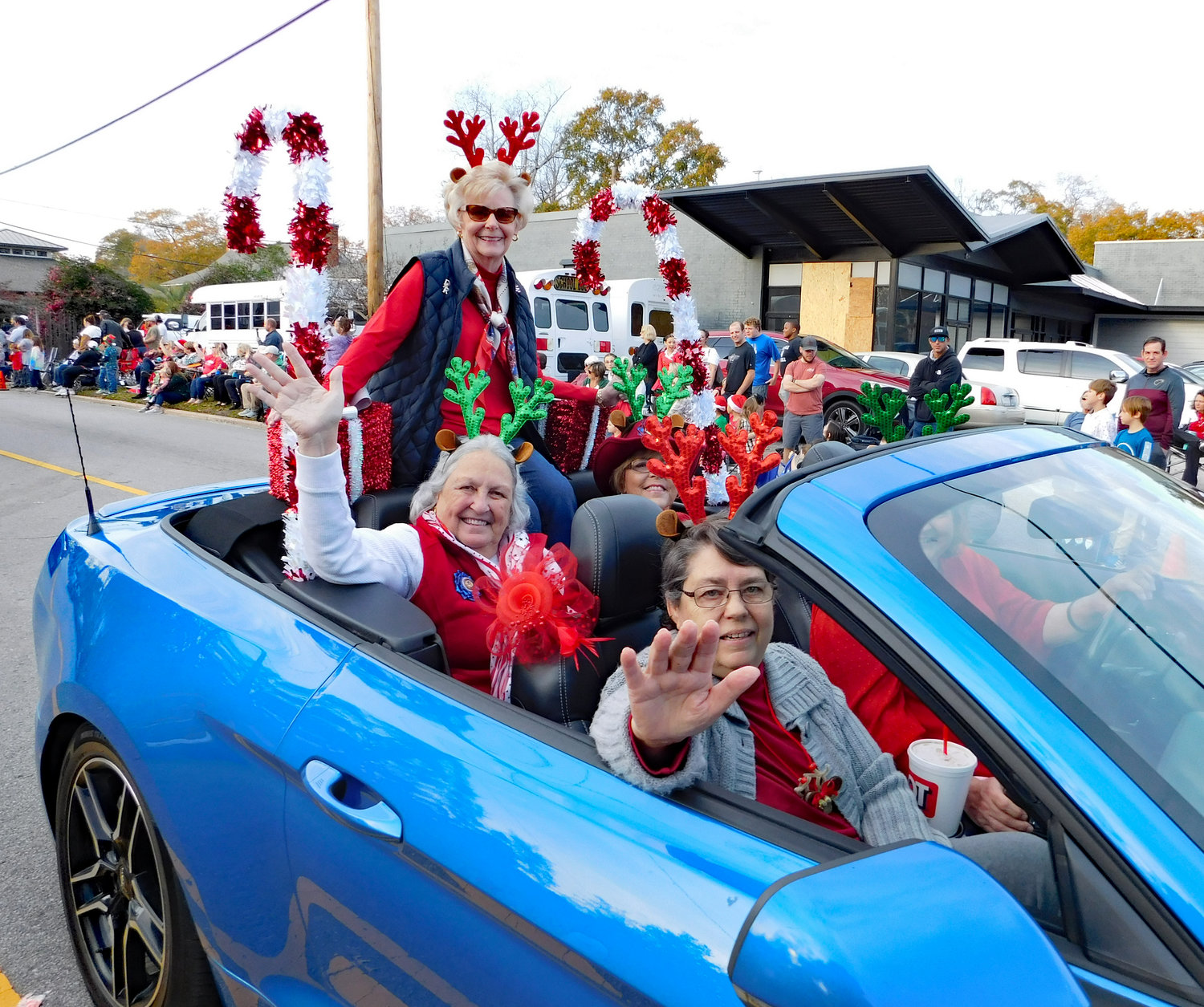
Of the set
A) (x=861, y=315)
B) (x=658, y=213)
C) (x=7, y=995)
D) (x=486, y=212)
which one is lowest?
(x=7, y=995)

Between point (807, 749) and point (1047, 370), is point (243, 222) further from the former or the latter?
point (1047, 370)

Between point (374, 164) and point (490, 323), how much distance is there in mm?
8697

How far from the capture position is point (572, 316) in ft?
57.2

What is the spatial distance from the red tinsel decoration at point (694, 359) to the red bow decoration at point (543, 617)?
241cm

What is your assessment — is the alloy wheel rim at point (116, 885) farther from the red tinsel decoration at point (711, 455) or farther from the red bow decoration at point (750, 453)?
the red tinsel decoration at point (711, 455)

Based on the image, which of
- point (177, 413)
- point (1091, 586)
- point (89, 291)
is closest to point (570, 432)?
point (1091, 586)

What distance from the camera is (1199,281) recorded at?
107 feet

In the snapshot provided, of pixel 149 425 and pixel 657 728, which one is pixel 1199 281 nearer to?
pixel 149 425

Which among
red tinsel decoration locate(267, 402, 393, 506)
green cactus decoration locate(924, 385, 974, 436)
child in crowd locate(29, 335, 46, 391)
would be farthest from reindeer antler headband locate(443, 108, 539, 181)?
child in crowd locate(29, 335, 46, 391)

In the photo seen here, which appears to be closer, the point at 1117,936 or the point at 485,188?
the point at 1117,936

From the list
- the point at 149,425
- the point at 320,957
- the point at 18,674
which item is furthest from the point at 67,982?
the point at 149,425

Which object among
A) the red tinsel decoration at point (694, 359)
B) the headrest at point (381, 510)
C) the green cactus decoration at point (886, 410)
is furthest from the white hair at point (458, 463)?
the red tinsel decoration at point (694, 359)

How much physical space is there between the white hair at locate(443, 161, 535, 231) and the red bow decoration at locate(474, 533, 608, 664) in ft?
5.26

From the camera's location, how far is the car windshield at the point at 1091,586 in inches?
44.3
